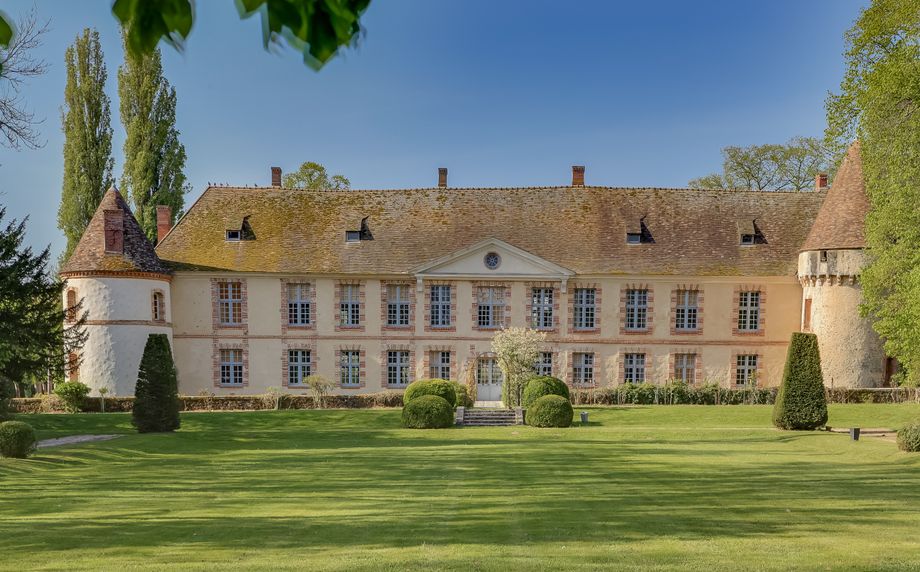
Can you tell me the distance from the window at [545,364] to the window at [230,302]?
13256 millimetres

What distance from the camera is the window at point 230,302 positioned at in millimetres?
32156

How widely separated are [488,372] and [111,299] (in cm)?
1584

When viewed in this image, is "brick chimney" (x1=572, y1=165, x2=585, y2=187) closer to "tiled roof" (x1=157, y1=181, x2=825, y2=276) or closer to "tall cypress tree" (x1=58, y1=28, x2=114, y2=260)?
"tiled roof" (x1=157, y1=181, x2=825, y2=276)

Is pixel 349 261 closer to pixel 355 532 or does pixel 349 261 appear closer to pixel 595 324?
pixel 595 324

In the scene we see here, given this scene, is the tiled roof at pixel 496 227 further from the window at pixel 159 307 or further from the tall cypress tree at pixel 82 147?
the tall cypress tree at pixel 82 147

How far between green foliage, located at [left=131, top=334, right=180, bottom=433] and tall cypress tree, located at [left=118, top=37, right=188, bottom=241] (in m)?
18.6

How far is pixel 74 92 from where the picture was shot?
38.8 metres

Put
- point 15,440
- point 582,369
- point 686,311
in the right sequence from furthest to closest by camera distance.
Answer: point 582,369, point 686,311, point 15,440

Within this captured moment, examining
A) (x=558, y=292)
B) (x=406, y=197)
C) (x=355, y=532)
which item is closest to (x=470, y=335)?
(x=558, y=292)

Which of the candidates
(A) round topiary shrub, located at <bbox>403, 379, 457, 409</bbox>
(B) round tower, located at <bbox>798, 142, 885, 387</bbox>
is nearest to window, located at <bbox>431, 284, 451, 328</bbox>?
(A) round topiary shrub, located at <bbox>403, 379, 457, 409</bbox>

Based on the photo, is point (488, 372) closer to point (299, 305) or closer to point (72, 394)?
point (299, 305)

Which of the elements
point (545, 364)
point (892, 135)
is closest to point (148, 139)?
point (545, 364)

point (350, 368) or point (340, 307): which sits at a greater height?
point (340, 307)

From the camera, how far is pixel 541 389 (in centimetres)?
2539
